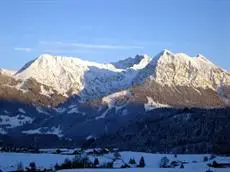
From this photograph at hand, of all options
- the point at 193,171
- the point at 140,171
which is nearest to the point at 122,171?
the point at 140,171

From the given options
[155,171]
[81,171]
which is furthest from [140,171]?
[81,171]

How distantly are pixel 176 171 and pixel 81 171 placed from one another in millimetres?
29396

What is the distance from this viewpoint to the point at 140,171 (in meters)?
188

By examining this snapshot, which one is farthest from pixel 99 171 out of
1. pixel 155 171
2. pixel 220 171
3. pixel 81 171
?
pixel 220 171

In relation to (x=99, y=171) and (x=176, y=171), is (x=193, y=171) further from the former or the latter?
(x=99, y=171)

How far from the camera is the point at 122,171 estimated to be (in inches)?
7549

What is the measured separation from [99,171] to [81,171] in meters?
5.57

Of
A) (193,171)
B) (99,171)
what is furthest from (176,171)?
(99,171)

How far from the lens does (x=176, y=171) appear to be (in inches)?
7382

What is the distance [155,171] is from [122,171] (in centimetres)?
1167

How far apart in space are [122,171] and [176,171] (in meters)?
16.6

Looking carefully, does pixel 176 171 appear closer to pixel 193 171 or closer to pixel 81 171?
pixel 193 171

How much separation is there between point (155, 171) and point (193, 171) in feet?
42.2

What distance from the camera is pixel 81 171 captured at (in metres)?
194
